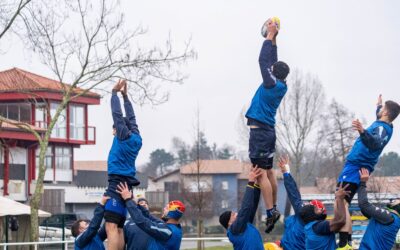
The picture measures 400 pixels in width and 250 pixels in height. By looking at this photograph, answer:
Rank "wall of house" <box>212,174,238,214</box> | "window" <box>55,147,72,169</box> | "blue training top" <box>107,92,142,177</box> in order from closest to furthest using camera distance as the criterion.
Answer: "blue training top" <box>107,92,142,177</box>, "window" <box>55,147,72,169</box>, "wall of house" <box>212,174,238,214</box>

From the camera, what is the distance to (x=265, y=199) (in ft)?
37.9

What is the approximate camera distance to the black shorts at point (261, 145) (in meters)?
11.4

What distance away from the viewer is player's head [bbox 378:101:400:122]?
1129 centimetres

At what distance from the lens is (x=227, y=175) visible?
100000mm

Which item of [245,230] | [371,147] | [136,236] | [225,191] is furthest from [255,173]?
[225,191]

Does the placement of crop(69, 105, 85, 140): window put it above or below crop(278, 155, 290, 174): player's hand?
above

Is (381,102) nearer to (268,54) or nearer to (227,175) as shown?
(268,54)

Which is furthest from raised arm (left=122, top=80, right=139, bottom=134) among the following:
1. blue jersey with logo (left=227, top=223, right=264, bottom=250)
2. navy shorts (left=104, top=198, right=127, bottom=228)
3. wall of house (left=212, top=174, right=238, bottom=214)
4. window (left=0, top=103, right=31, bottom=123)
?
wall of house (left=212, top=174, right=238, bottom=214)

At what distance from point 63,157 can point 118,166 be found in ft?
184

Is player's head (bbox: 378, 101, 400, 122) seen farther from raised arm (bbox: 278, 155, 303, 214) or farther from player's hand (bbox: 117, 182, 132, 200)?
player's hand (bbox: 117, 182, 132, 200)

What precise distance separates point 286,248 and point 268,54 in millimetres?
2597

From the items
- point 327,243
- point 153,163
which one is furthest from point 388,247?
point 153,163

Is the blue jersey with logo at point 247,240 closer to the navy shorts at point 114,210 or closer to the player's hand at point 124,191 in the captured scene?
the player's hand at point 124,191

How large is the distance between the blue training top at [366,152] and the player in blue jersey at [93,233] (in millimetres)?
3328
